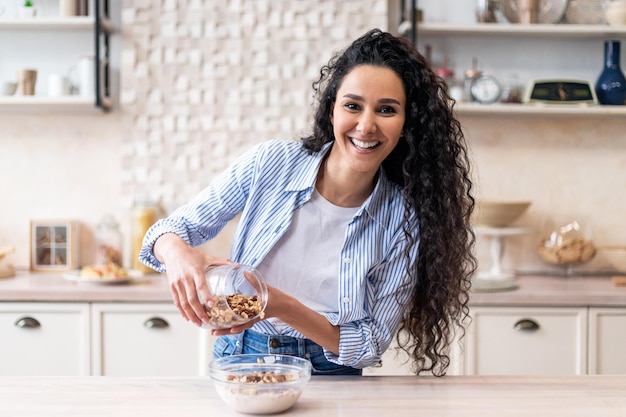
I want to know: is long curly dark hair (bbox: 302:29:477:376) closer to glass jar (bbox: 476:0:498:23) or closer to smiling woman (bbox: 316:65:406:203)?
smiling woman (bbox: 316:65:406:203)

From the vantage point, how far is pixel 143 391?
155 cm

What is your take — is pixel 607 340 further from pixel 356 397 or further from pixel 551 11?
pixel 356 397

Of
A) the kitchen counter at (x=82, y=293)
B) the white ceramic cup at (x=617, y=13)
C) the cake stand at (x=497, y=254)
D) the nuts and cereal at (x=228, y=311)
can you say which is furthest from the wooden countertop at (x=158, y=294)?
the nuts and cereal at (x=228, y=311)

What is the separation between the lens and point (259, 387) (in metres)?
1.41

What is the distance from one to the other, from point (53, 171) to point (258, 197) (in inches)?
74.8

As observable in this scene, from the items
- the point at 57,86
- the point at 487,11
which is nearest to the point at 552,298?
the point at 487,11

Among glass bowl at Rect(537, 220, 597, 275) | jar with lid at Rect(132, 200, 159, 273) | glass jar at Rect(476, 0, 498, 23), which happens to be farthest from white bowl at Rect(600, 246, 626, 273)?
jar with lid at Rect(132, 200, 159, 273)

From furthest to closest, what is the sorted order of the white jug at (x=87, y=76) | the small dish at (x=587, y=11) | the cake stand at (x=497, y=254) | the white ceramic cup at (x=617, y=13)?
the small dish at (x=587, y=11) → the white ceramic cup at (x=617, y=13) → the white jug at (x=87, y=76) → the cake stand at (x=497, y=254)

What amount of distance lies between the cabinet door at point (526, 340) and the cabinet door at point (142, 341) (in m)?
1.09

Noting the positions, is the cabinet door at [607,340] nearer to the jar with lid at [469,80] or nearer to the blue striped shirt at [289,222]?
the jar with lid at [469,80]

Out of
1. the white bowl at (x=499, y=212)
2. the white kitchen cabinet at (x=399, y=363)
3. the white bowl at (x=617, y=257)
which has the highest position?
the white bowl at (x=499, y=212)

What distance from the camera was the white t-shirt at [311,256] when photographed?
6.04 feet

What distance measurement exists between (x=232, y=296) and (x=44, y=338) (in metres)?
1.68

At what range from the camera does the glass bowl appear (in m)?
3.27
